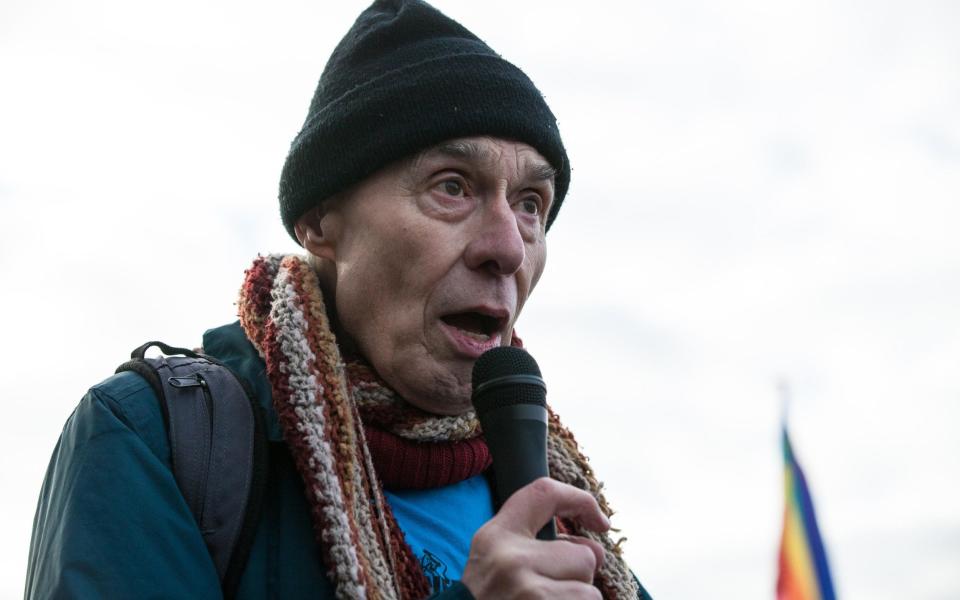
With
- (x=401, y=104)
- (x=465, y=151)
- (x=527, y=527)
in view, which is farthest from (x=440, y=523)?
(x=401, y=104)

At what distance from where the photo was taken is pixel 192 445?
7.65 feet

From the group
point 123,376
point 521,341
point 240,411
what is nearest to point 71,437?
point 123,376

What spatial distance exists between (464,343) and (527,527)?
0.87 m

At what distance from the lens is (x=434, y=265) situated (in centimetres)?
276

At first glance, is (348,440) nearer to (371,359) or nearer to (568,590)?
(371,359)

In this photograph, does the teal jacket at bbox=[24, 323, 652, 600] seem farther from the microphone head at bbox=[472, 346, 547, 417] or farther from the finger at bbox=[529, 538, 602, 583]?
the microphone head at bbox=[472, 346, 547, 417]

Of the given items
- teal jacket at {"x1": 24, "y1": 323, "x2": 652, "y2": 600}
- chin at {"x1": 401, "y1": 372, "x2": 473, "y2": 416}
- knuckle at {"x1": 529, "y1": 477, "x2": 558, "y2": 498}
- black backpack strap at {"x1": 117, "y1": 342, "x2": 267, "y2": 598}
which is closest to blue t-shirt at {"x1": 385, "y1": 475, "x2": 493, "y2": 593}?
chin at {"x1": 401, "y1": 372, "x2": 473, "y2": 416}

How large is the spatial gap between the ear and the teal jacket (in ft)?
2.15

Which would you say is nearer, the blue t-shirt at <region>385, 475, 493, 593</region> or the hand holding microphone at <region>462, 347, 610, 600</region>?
the hand holding microphone at <region>462, 347, 610, 600</region>

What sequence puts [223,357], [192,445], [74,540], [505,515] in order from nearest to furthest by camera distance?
[505,515] → [74,540] → [192,445] → [223,357]

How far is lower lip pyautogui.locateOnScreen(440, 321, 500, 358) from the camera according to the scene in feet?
8.99

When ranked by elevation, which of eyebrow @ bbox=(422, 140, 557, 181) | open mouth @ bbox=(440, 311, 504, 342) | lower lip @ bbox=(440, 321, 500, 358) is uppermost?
eyebrow @ bbox=(422, 140, 557, 181)

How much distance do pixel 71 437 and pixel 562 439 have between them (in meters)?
1.62

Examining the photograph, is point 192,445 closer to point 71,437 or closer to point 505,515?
point 71,437
